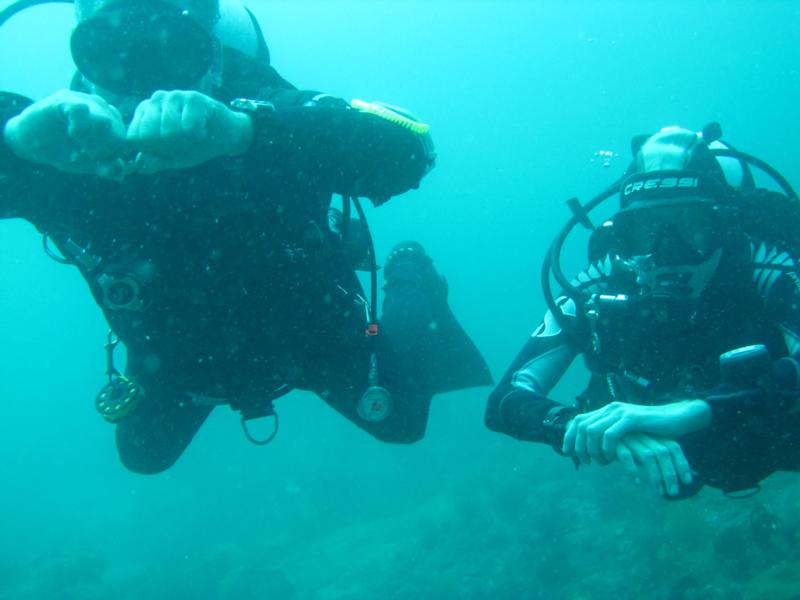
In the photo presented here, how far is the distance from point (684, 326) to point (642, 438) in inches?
46.6

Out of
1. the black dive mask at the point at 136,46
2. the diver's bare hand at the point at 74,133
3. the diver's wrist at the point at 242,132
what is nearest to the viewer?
the diver's bare hand at the point at 74,133

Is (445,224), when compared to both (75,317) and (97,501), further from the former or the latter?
(97,501)

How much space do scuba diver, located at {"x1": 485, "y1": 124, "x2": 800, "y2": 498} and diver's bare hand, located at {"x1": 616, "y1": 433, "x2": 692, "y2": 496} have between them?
0.06 meters

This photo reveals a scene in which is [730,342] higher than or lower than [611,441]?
higher

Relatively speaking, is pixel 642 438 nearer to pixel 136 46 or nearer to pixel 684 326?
pixel 684 326

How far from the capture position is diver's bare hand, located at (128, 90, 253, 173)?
5.19 ft

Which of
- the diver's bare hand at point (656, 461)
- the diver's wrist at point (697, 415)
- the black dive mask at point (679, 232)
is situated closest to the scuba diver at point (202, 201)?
the diver's bare hand at point (656, 461)

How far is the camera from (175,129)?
160cm

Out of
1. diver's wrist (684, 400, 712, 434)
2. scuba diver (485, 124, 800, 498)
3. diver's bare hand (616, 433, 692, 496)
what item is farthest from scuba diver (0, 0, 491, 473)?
diver's wrist (684, 400, 712, 434)

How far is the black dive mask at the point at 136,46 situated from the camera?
2.12 meters

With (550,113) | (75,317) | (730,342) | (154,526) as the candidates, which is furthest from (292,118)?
(75,317)

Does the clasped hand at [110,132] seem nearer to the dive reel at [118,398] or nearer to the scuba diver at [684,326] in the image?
the dive reel at [118,398]

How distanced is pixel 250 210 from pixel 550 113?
11205 centimetres

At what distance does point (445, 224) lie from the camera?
426 ft
